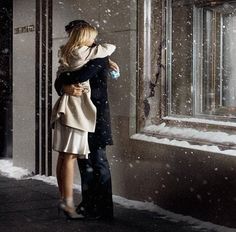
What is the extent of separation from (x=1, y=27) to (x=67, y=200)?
5.30 m

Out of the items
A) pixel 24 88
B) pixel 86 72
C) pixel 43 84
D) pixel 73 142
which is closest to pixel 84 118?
pixel 73 142

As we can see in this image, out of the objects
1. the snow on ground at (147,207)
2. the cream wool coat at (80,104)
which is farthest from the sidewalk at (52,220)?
the cream wool coat at (80,104)

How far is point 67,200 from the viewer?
20.0 ft

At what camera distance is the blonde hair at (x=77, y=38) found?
19.6 ft

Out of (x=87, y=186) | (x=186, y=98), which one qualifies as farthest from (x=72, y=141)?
(x=186, y=98)

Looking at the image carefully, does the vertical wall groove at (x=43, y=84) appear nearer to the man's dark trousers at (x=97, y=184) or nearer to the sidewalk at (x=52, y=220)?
the sidewalk at (x=52, y=220)

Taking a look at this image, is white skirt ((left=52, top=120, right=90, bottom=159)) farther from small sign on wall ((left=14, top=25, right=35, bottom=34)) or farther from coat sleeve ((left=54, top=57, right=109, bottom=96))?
small sign on wall ((left=14, top=25, right=35, bottom=34))

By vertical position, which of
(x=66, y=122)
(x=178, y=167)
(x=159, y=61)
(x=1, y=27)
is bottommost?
(x=178, y=167)

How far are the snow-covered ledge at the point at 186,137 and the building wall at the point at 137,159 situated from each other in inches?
2.3

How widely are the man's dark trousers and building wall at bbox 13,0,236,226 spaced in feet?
2.33

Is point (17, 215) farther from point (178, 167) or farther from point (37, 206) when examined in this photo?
point (178, 167)

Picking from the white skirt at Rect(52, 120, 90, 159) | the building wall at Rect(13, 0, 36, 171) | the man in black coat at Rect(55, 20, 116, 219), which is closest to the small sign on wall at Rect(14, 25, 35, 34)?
the building wall at Rect(13, 0, 36, 171)

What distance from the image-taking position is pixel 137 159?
6.84 m

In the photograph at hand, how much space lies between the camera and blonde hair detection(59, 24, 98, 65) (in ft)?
19.6
